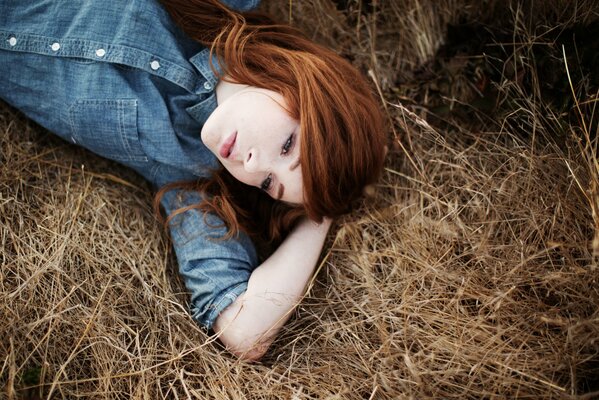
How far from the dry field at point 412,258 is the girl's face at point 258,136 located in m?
0.50

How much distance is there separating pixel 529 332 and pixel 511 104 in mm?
1013

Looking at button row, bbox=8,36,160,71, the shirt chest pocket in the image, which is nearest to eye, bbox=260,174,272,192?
the shirt chest pocket

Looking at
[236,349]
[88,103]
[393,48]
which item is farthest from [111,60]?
[393,48]

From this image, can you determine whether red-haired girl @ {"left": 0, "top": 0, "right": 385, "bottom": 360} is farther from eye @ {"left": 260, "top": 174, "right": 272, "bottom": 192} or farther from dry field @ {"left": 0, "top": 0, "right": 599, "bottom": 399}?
dry field @ {"left": 0, "top": 0, "right": 599, "bottom": 399}

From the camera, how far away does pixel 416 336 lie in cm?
188

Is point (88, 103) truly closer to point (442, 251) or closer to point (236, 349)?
point (236, 349)

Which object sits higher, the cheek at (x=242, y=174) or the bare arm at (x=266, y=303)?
the cheek at (x=242, y=174)

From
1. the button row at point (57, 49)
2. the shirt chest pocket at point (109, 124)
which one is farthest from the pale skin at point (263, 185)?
the shirt chest pocket at point (109, 124)

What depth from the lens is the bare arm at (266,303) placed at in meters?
2.01

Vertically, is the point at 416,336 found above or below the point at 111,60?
below

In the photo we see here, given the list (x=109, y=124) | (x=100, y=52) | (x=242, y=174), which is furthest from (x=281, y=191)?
(x=100, y=52)

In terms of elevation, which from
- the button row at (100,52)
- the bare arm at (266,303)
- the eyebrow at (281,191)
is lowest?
the bare arm at (266,303)

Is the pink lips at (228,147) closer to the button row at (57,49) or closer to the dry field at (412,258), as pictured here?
the button row at (57,49)

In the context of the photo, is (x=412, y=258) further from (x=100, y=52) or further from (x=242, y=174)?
(x=100, y=52)
